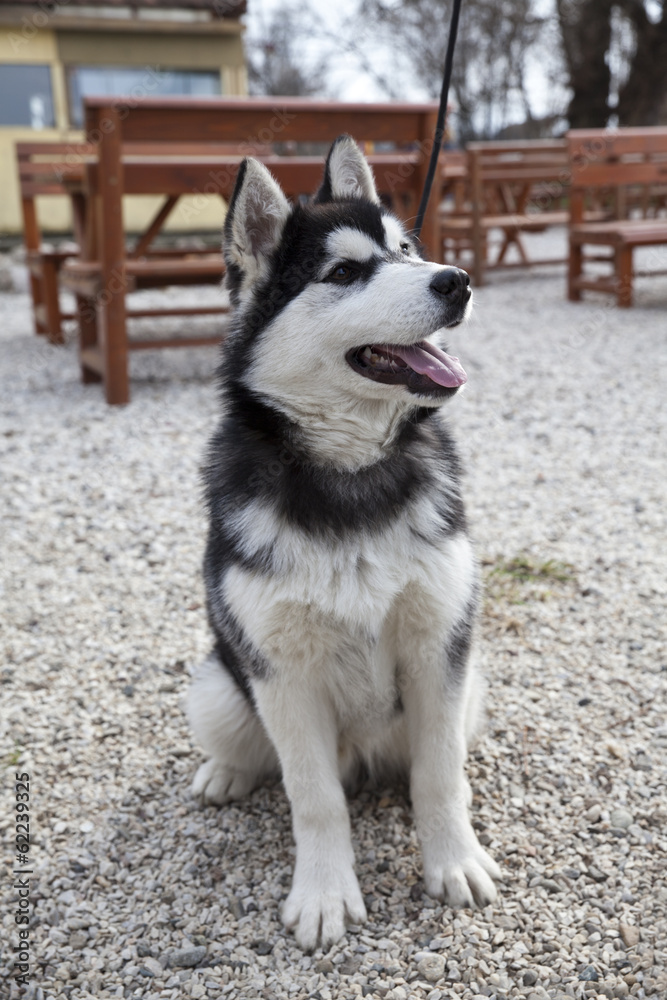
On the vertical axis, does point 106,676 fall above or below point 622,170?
below

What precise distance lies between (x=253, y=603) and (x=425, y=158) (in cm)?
529

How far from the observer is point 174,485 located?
4.79 meters

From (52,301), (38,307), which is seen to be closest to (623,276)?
(52,301)

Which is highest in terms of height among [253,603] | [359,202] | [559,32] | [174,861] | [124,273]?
[559,32]

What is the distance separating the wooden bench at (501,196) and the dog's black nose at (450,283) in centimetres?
864

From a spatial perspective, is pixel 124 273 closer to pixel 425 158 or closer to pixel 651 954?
pixel 425 158

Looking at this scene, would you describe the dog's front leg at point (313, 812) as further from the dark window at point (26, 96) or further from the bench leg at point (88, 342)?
the dark window at point (26, 96)

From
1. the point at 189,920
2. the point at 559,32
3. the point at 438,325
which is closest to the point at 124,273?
the point at 438,325

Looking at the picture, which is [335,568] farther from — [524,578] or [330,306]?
[524,578]

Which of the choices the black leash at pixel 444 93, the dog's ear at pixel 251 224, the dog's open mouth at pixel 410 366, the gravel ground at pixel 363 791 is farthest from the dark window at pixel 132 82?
the dog's open mouth at pixel 410 366

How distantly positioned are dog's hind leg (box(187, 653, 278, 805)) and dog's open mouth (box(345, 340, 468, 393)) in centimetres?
99

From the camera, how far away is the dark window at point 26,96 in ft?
52.0

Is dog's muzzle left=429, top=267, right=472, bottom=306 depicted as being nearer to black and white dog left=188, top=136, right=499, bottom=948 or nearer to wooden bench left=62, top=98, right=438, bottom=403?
black and white dog left=188, top=136, right=499, bottom=948

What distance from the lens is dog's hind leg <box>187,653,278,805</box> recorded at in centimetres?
232
